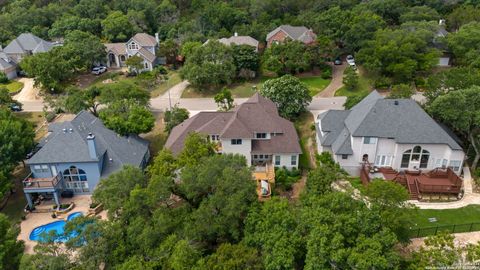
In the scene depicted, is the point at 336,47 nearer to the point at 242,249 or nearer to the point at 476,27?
the point at 476,27

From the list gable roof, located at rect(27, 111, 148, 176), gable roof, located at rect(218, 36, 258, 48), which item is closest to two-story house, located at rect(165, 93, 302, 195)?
gable roof, located at rect(27, 111, 148, 176)

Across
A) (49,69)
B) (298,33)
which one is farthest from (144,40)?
(298,33)

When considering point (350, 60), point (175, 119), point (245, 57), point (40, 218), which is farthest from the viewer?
point (350, 60)

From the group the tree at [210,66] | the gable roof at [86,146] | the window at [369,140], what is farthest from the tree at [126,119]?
the window at [369,140]

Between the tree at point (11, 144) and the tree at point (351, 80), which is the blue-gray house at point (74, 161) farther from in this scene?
the tree at point (351, 80)

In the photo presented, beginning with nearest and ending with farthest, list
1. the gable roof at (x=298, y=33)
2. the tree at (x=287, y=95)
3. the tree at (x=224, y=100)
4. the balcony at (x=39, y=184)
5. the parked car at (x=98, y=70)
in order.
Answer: the balcony at (x=39, y=184), the tree at (x=287, y=95), the tree at (x=224, y=100), the parked car at (x=98, y=70), the gable roof at (x=298, y=33)

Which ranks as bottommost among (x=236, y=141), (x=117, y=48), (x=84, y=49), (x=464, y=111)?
(x=236, y=141)

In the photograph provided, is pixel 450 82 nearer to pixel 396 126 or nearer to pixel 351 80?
pixel 396 126
